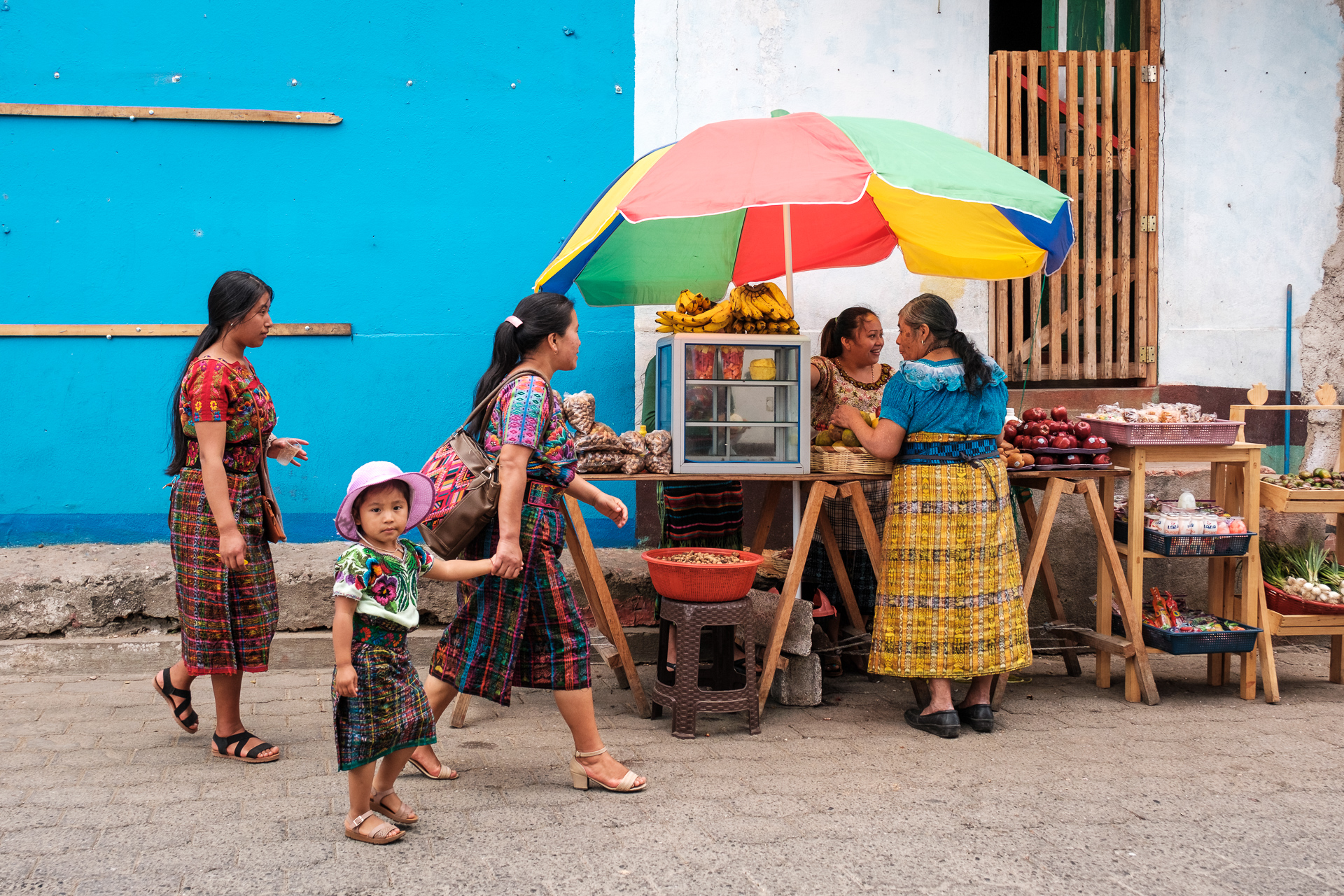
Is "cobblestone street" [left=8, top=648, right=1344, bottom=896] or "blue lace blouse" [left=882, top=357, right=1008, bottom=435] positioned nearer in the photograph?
"cobblestone street" [left=8, top=648, right=1344, bottom=896]

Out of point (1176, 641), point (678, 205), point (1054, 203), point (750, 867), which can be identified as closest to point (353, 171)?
point (678, 205)

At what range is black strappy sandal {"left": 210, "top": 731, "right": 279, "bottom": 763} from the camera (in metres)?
4.05

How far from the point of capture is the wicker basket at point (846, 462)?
4781 mm

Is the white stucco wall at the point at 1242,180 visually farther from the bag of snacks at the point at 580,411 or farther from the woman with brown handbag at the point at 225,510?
the woman with brown handbag at the point at 225,510

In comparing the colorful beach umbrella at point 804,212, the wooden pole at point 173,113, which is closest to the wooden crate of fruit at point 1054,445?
the colorful beach umbrella at point 804,212

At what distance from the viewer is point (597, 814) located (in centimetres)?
359

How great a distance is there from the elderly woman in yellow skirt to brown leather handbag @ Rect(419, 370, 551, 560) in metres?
1.67

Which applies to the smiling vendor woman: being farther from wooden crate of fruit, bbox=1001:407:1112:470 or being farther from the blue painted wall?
the blue painted wall

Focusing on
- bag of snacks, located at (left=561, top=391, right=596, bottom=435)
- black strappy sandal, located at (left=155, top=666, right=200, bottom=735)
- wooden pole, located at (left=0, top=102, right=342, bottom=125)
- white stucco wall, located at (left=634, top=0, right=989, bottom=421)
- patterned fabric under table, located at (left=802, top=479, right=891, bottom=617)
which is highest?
white stucco wall, located at (left=634, top=0, right=989, bottom=421)

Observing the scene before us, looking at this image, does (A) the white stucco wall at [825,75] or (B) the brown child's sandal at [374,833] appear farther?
(A) the white stucco wall at [825,75]

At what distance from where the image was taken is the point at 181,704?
4.22m

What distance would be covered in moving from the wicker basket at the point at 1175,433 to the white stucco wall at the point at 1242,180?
1505 millimetres

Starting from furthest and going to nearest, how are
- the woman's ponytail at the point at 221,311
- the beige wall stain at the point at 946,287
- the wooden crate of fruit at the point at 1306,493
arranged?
the beige wall stain at the point at 946,287 → the wooden crate of fruit at the point at 1306,493 → the woman's ponytail at the point at 221,311

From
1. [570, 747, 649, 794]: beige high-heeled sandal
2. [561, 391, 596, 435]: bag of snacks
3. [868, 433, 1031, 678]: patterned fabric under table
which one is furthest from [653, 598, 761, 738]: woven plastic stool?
[561, 391, 596, 435]: bag of snacks
